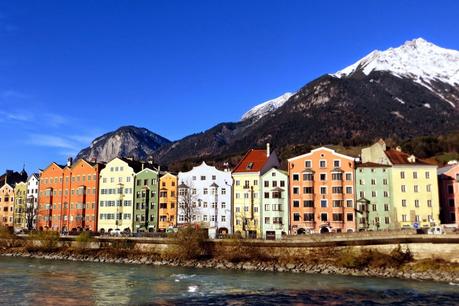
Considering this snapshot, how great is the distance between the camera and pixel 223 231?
93.9 m

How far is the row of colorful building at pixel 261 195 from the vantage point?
3285 inches

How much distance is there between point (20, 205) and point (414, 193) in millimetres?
95745

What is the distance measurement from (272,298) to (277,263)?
79.6 feet

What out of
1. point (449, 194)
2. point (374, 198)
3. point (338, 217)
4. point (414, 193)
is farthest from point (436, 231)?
point (449, 194)

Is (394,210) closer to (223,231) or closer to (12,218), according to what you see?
(223,231)

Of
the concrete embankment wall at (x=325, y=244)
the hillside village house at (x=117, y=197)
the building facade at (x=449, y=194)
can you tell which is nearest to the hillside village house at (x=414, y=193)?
the building facade at (x=449, y=194)

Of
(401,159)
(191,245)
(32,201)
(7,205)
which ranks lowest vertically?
(191,245)

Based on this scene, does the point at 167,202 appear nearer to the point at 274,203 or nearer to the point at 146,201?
the point at 146,201

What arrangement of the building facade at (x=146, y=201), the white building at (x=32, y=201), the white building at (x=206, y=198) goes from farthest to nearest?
the white building at (x=32, y=201)
the building facade at (x=146, y=201)
the white building at (x=206, y=198)

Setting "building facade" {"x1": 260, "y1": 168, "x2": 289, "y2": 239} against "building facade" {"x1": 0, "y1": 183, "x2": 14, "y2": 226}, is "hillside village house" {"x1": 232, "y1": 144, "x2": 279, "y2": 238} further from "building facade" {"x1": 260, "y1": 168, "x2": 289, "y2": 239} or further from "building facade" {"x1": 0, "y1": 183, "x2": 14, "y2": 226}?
"building facade" {"x1": 0, "y1": 183, "x2": 14, "y2": 226}

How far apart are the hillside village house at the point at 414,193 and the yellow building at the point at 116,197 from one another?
53999 millimetres

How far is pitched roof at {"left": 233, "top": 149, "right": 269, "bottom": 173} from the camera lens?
308ft

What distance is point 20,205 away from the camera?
125 meters

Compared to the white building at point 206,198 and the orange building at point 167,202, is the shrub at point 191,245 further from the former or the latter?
the orange building at point 167,202
